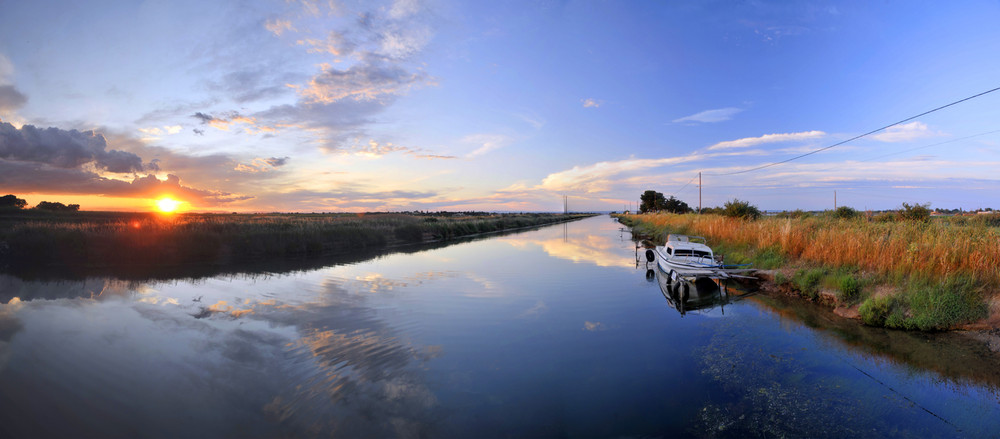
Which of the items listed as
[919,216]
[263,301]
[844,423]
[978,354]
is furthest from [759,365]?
[919,216]

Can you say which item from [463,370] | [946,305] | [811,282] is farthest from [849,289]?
[463,370]

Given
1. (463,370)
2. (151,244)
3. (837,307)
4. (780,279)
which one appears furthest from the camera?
(151,244)

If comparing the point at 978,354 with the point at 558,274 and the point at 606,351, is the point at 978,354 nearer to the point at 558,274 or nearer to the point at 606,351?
the point at 606,351

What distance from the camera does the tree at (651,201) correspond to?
10000 cm

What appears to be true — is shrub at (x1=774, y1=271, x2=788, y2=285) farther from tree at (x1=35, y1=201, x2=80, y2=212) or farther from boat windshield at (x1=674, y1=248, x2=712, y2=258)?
tree at (x1=35, y1=201, x2=80, y2=212)

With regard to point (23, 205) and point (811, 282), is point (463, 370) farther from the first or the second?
point (23, 205)

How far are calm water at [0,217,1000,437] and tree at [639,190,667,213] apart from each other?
94.6 metres

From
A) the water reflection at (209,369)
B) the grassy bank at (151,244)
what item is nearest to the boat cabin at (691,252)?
the water reflection at (209,369)

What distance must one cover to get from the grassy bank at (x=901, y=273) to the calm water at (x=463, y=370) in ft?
2.68

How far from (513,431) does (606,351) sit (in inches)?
136

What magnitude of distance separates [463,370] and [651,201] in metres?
110

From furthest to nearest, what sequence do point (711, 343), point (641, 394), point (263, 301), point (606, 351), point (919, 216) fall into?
point (919, 216), point (263, 301), point (711, 343), point (606, 351), point (641, 394)

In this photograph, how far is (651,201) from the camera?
354 ft

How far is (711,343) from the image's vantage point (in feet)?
26.7
